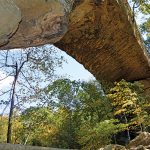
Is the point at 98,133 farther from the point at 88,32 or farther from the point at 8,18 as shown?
the point at 8,18

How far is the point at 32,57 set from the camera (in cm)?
955

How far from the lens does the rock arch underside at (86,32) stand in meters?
2.02

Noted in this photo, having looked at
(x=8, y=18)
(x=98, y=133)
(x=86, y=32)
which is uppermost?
(x=86, y=32)

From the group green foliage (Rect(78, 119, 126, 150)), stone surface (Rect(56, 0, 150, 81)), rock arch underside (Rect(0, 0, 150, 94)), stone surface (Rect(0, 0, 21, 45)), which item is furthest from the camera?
green foliage (Rect(78, 119, 126, 150))

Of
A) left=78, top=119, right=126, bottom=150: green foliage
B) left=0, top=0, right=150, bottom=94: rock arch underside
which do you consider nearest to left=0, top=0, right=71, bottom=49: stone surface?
left=0, top=0, right=150, bottom=94: rock arch underside

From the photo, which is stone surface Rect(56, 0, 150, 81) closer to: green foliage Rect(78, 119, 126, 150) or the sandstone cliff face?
the sandstone cliff face

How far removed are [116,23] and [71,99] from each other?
3.71 m

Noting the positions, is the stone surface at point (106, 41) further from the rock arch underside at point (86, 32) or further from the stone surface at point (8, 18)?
the stone surface at point (8, 18)

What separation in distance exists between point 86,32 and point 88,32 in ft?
0.19

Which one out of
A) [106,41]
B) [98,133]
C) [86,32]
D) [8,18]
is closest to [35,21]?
[8,18]

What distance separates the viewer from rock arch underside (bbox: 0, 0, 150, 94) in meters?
2.02

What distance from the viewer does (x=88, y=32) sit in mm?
7750

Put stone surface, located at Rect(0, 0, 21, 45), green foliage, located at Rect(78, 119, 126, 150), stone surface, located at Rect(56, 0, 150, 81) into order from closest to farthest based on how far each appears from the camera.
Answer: stone surface, located at Rect(0, 0, 21, 45)
stone surface, located at Rect(56, 0, 150, 81)
green foliage, located at Rect(78, 119, 126, 150)

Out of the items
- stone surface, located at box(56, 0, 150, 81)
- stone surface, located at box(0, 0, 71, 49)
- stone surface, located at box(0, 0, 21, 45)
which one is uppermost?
stone surface, located at box(56, 0, 150, 81)
